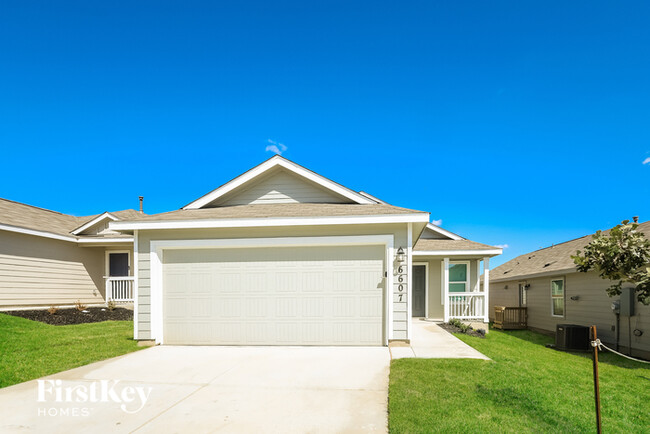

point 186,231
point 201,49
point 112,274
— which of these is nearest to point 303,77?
point 201,49

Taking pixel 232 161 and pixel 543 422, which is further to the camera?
pixel 232 161

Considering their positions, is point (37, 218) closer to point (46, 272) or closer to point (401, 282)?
point (46, 272)

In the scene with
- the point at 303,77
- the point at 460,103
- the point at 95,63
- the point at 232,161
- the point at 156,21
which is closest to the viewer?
the point at 156,21

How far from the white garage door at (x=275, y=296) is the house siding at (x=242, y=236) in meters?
0.34

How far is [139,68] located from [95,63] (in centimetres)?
145

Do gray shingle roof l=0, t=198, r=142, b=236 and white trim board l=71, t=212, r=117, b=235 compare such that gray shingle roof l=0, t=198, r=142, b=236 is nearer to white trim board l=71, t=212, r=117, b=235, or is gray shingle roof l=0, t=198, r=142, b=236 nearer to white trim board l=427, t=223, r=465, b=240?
white trim board l=71, t=212, r=117, b=235

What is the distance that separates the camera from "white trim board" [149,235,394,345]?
303 inches

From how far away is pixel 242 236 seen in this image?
8.16 metres

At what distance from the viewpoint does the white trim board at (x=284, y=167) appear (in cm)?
977

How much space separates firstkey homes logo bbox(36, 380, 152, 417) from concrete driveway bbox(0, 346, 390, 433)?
0.01m

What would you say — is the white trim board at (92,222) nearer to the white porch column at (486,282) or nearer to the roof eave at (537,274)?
the white porch column at (486,282)

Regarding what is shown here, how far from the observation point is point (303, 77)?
15.3 m

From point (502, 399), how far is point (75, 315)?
1315cm

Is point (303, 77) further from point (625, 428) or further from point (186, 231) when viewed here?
point (625, 428)
